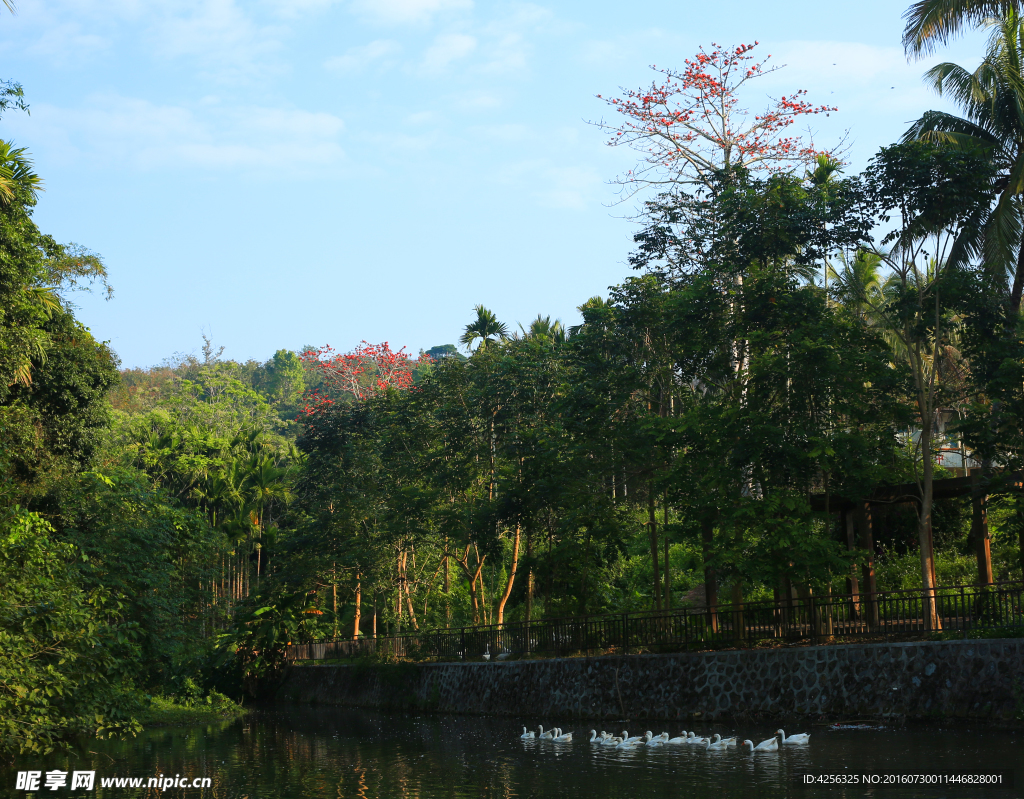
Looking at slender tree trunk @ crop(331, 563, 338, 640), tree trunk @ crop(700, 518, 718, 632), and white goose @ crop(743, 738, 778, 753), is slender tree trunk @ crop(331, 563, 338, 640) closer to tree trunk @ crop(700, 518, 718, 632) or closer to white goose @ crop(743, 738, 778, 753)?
tree trunk @ crop(700, 518, 718, 632)

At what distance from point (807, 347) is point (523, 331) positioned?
2033 cm

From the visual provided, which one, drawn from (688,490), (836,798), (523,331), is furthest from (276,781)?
(523,331)

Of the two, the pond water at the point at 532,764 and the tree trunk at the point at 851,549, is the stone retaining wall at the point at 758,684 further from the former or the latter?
the tree trunk at the point at 851,549

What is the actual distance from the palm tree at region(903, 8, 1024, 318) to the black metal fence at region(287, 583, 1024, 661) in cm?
804

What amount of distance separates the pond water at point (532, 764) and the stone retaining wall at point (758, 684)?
0.84m

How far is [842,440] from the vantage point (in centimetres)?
2041

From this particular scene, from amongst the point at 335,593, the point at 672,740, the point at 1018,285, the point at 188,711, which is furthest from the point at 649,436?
the point at 335,593

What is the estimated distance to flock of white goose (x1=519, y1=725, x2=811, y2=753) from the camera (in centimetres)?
1620

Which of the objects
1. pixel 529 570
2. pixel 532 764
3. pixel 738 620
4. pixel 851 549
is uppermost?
pixel 851 549

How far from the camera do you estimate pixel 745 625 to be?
2373 cm

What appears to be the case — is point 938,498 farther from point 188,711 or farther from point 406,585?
point 188,711

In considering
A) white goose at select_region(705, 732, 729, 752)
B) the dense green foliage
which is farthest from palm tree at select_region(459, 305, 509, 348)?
white goose at select_region(705, 732, 729, 752)

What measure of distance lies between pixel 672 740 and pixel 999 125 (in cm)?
1816

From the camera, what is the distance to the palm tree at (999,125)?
23938 millimetres
